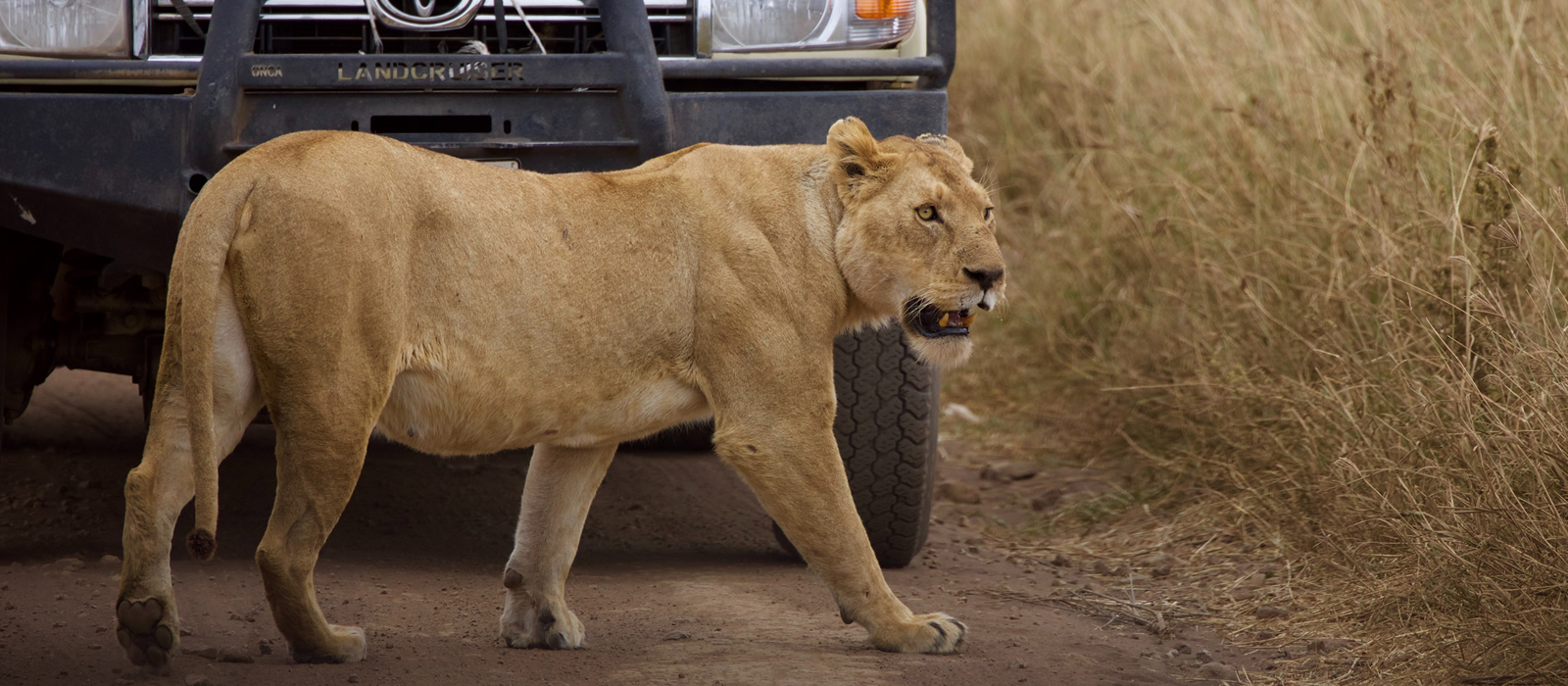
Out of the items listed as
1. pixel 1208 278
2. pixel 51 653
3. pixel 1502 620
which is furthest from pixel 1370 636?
pixel 51 653

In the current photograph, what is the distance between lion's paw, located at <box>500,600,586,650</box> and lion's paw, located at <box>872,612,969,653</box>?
0.73 metres

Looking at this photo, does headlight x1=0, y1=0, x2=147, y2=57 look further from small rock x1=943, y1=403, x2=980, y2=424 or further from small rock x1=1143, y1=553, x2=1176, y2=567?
small rock x1=943, y1=403, x2=980, y2=424

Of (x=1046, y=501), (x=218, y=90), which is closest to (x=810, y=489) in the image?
(x=218, y=90)

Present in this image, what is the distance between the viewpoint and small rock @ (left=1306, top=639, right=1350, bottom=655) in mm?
3615

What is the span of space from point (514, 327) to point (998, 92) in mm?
6058

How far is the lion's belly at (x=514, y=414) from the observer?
311cm

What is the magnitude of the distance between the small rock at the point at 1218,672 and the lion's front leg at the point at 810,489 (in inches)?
31.5

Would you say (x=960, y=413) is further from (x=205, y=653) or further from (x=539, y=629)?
(x=205, y=653)

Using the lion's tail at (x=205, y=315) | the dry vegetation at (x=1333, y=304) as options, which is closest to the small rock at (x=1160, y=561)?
the dry vegetation at (x=1333, y=304)

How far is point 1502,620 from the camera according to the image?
3.12 m

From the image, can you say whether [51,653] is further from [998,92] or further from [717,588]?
→ [998,92]

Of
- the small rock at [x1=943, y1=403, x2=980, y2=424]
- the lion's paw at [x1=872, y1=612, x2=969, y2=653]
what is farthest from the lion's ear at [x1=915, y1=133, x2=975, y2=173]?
the small rock at [x1=943, y1=403, x2=980, y2=424]

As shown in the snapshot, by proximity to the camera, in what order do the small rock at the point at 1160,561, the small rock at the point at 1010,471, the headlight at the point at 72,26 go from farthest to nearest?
the small rock at the point at 1010,471
the small rock at the point at 1160,561
the headlight at the point at 72,26

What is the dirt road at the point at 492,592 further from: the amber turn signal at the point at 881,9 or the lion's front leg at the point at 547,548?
the amber turn signal at the point at 881,9
